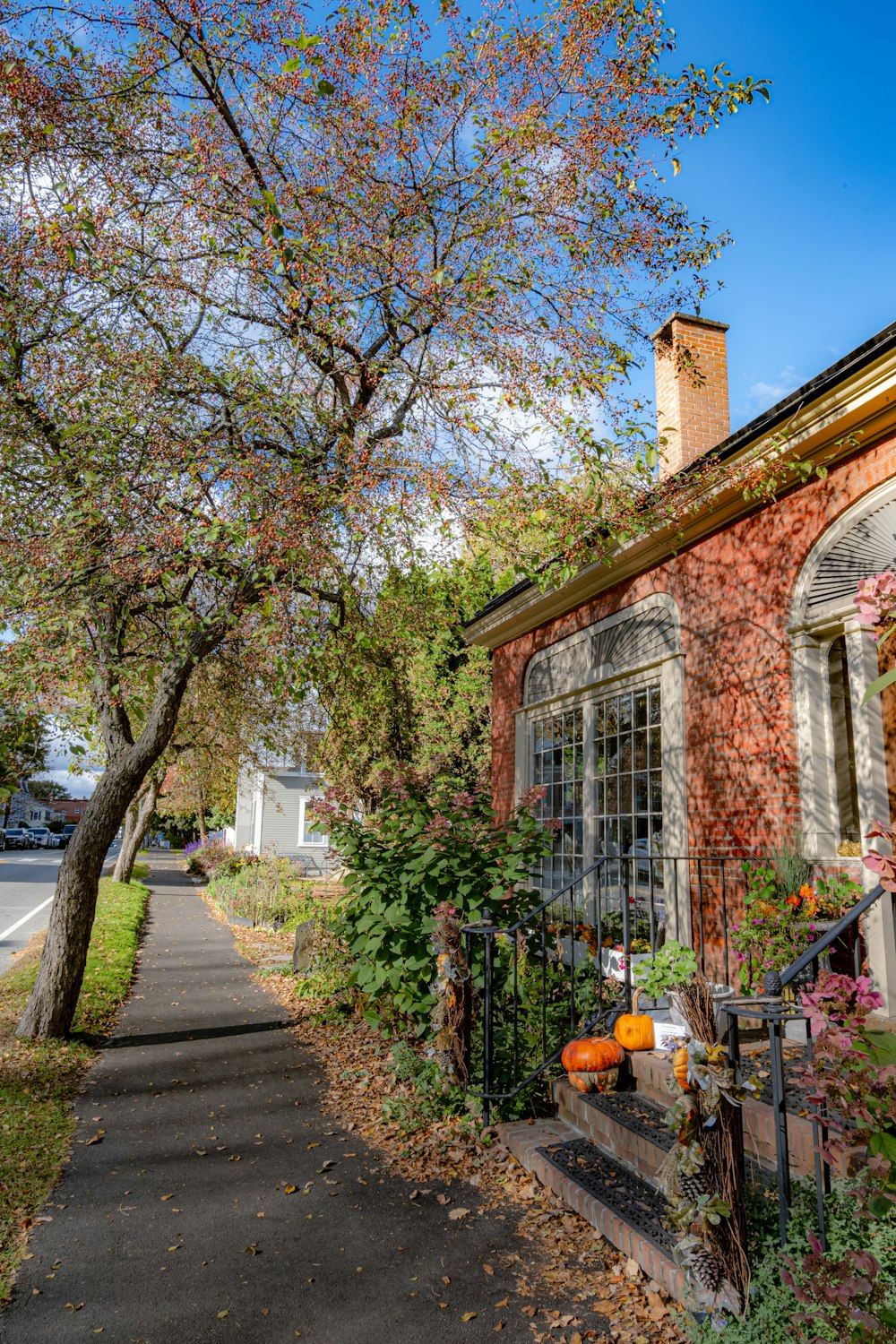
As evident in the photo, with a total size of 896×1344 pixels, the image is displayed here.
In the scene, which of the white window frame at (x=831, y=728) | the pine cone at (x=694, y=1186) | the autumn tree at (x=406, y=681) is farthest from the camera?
the autumn tree at (x=406, y=681)

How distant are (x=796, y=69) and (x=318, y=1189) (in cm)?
805

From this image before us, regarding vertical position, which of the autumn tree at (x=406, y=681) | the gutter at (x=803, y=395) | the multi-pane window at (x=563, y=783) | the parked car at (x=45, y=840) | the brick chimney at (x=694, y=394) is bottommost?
the parked car at (x=45, y=840)

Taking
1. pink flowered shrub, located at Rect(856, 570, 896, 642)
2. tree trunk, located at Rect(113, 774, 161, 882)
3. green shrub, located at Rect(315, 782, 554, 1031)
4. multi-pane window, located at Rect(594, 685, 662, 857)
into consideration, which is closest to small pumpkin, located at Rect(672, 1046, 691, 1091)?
pink flowered shrub, located at Rect(856, 570, 896, 642)

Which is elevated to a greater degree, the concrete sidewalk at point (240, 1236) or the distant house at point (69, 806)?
the distant house at point (69, 806)

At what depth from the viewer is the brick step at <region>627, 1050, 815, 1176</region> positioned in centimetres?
346

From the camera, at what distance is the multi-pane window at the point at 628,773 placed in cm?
728

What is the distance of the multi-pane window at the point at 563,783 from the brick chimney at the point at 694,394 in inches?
126

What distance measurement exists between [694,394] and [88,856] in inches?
328

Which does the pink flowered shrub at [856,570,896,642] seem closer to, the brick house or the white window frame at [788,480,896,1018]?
the white window frame at [788,480,896,1018]

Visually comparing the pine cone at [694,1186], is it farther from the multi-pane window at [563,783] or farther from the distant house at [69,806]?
the distant house at [69,806]

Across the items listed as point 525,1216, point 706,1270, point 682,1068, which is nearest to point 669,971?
point 525,1216

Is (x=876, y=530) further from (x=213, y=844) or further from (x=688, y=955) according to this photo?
(x=213, y=844)

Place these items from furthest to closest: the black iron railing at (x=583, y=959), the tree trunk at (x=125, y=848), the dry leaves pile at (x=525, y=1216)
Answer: the tree trunk at (x=125, y=848)
the black iron railing at (x=583, y=959)
the dry leaves pile at (x=525, y=1216)

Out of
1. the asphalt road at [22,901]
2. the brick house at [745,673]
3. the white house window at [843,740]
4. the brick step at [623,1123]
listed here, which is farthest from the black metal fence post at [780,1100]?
the asphalt road at [22,901]
